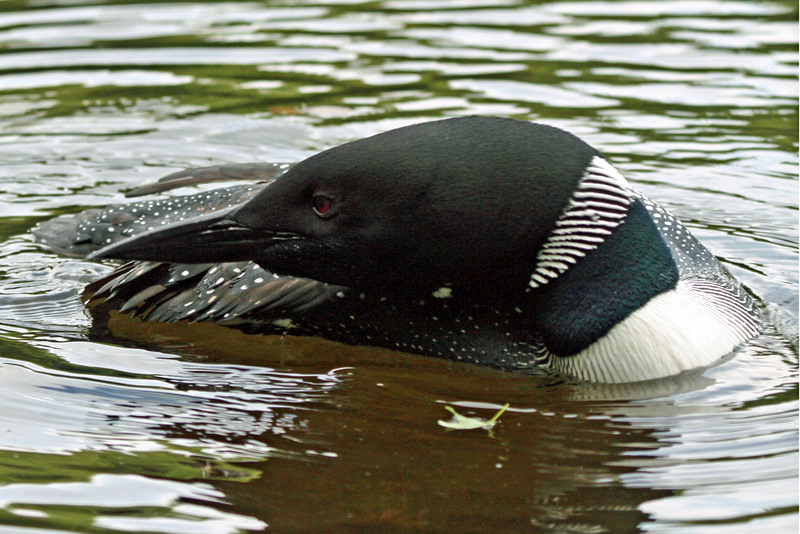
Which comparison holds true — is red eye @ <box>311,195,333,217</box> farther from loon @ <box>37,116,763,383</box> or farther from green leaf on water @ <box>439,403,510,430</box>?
green leaf on water @ <box>439,403,510,430</box>

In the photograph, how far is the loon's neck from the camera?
14.1 ft

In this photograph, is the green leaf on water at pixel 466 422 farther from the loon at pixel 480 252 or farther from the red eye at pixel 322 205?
the red eye at pixel 322 205

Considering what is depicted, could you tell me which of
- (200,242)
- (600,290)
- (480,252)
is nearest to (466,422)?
(480,252)

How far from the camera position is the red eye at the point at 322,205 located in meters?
4.21

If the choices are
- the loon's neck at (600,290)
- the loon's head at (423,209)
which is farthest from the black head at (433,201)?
the loon's neck at (600,290)

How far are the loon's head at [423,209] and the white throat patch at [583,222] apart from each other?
0.05 ft

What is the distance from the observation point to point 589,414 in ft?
13.4

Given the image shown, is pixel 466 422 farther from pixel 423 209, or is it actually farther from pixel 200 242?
pixel 200 242

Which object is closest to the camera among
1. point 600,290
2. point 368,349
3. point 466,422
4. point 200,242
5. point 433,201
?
point 466,422

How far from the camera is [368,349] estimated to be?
15.7 feet

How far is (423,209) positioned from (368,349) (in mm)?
880

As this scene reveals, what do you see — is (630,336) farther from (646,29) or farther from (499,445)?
(646,29)

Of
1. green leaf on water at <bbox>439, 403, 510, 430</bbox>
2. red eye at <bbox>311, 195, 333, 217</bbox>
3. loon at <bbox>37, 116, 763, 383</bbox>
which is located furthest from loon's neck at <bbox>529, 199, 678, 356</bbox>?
red eye at <bbox>311, 195, 333, 217</bbox>

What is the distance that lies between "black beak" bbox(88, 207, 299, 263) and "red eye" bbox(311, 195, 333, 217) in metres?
0.16
